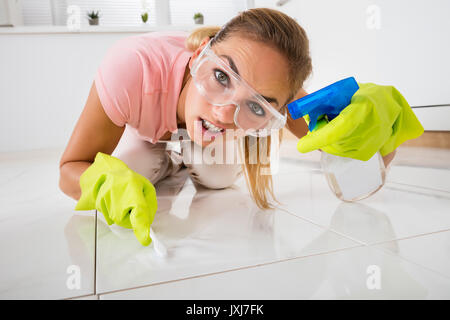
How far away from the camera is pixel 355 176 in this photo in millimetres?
872

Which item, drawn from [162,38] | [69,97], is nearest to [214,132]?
[162,38]

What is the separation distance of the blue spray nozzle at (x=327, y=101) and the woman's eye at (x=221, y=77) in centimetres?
16

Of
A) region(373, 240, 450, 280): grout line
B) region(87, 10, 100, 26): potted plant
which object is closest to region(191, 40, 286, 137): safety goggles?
region(373, 240, 450, 280): grout line

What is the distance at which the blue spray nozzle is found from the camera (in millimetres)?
681

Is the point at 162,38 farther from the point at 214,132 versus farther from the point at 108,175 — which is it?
the point at 108,175

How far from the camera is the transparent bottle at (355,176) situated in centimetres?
84

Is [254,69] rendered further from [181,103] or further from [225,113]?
[181,103]

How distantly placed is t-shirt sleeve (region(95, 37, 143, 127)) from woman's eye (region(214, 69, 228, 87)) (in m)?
0.28

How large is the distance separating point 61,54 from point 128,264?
3.07 m

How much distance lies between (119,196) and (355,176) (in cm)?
59

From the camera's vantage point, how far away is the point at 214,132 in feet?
2.91

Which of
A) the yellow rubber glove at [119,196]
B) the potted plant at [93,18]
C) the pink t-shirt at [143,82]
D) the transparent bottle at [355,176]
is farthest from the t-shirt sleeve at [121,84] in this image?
the potted plant at [93,18]

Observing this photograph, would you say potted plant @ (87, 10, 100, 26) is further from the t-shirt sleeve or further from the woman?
the t-shirt sleeve

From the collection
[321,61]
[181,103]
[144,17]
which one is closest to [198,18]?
[144,17]
